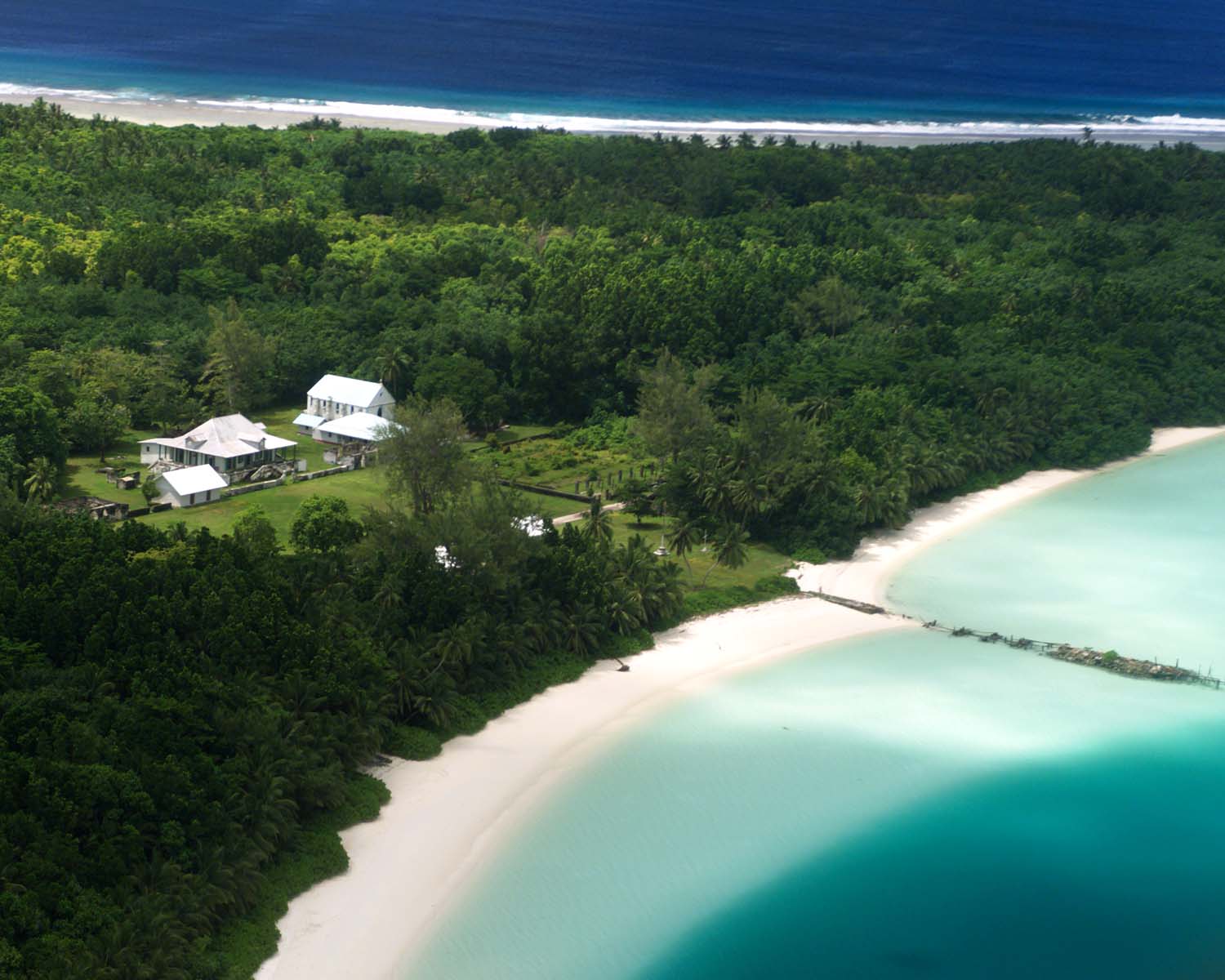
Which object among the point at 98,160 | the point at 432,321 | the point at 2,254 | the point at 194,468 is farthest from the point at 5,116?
the point at 194,468

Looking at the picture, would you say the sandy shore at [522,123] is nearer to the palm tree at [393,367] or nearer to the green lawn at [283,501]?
the palm tree at [393,367]

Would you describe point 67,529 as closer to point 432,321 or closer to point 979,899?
point 979,899

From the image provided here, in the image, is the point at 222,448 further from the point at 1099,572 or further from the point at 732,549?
the point at 1099,572

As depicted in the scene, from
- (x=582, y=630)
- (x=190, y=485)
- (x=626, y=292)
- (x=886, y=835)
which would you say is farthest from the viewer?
(x=626, y=292)

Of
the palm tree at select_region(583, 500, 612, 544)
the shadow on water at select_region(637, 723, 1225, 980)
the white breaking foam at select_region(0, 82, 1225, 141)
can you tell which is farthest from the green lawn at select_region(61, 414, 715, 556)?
the white breaking foam at select_region(0, 82, 1225, 141)

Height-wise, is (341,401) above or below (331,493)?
above

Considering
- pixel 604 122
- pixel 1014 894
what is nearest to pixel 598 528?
pixel 1014 894
